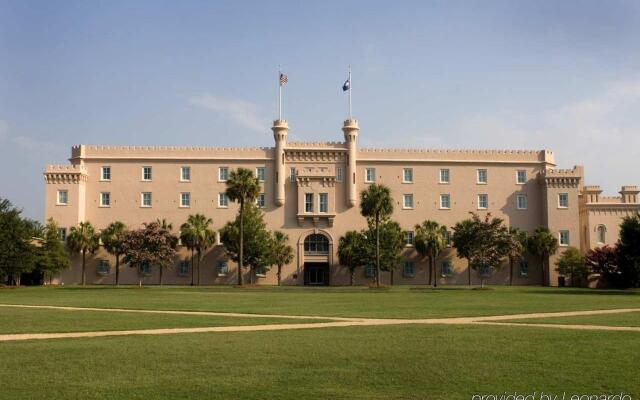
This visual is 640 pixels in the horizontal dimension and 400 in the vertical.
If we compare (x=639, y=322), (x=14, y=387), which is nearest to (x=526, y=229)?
(x=639, y=322)

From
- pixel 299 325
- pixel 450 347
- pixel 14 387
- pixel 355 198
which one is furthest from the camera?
pixel 355 198

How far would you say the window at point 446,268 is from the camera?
7694 centimetres

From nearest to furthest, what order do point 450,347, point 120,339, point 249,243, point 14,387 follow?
point 14,387
point 450,347
point 120,339
point 249,243

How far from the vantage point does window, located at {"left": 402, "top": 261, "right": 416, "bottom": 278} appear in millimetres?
76688

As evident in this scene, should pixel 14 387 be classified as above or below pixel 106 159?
below

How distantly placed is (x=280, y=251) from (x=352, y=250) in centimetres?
746

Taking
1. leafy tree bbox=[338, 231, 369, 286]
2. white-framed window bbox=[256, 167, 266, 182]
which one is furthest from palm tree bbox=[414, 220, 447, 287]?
white-framed window bbox=[256, 167, 266, 182]

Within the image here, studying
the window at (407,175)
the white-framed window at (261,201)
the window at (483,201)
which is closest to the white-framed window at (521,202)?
the window at (483,201)

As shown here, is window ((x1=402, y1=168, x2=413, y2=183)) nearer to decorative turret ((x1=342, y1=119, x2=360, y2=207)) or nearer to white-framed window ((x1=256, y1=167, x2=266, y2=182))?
decorative turret ((x1=342, y1=119, x2=360, y2=207))

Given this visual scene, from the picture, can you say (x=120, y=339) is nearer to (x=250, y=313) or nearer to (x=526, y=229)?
(x=250, y=313)

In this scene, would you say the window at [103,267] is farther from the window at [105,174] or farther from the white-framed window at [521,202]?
the white-framed window at [521,202]

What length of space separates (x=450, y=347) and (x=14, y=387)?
958 cm

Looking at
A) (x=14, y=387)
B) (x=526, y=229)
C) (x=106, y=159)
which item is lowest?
(x=14, y=387)

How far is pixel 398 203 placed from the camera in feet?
256
